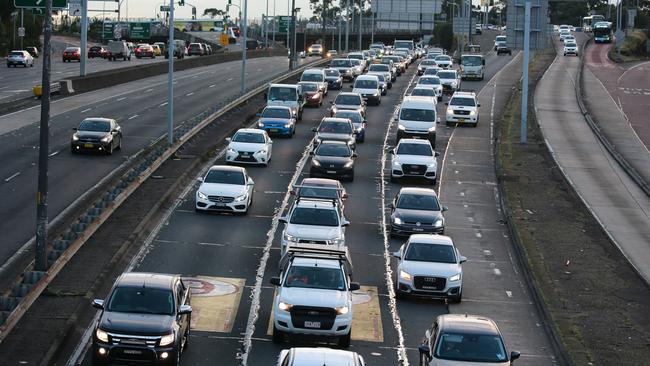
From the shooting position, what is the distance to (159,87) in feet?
277

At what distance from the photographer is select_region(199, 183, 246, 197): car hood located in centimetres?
3797

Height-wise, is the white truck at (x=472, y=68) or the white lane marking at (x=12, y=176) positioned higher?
the white truck at (x=472, y=68)

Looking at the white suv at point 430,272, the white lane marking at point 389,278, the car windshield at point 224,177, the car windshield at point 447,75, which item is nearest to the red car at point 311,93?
the car windshield at point 447,75

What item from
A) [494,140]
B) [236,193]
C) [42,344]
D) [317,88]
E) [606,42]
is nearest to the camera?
[42,344]

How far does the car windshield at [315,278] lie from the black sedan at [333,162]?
20.1m

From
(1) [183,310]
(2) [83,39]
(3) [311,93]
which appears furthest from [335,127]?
(1) [183,310]

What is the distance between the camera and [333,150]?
150 ft

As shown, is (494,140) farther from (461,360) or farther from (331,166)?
(461,360)

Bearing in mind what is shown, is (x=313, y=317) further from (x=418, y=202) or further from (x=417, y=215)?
(x=418, y=202)

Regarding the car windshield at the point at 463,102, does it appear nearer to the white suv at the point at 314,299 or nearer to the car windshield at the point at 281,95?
the car windshield at the point at 281,95

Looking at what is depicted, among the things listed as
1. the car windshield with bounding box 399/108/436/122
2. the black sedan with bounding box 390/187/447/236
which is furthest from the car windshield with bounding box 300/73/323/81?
the black sedan with bounding box 390/187/447/236

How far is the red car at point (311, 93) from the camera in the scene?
70.5 m

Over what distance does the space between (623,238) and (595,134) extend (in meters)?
27.5

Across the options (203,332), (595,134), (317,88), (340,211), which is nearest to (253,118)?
(317,88)
